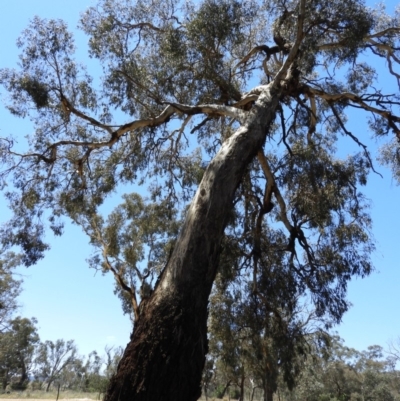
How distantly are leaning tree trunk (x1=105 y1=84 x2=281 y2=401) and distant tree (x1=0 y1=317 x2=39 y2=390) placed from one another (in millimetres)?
28893

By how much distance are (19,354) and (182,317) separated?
37.1 m

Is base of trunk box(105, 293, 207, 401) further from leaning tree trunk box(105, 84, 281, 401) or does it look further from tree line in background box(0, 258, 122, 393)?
tree line in background box(0, 258, 122, 393)

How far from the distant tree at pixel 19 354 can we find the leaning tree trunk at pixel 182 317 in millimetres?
28893

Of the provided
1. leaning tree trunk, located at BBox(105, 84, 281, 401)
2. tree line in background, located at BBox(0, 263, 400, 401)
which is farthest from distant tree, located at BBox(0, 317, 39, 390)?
leaning tree trunk, located at BBox(105, 84, 281, 401)

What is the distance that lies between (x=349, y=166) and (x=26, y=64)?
5906mm

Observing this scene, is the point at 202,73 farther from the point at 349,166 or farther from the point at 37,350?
the point at 37,350

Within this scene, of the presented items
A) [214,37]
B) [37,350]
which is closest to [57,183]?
[214,37]

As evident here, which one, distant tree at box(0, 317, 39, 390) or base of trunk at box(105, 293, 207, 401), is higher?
distant tree at box(0, 317, 39, 390)

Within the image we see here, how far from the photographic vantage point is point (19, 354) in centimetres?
3631

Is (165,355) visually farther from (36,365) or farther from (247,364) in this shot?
(36,365)

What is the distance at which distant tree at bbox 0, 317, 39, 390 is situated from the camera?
32.3 m

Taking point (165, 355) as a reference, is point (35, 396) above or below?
above

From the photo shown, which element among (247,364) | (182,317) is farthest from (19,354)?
(182,317)

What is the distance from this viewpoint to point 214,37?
8.05m
